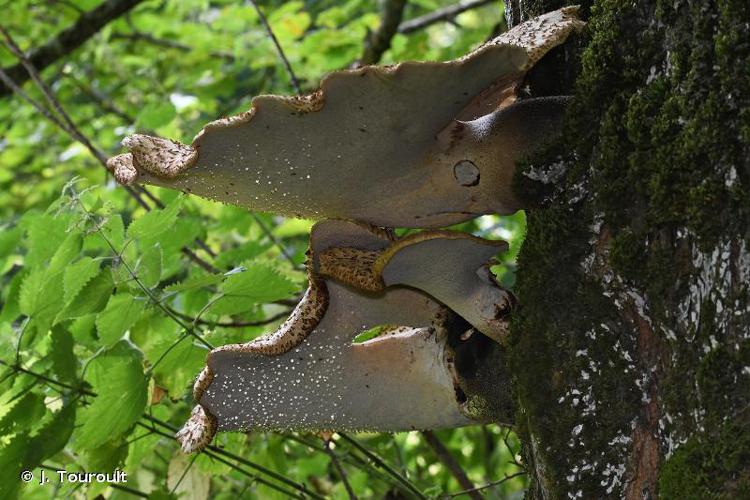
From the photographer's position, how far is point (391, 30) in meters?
4.53

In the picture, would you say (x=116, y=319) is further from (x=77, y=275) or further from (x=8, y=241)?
(x=8, y=241)

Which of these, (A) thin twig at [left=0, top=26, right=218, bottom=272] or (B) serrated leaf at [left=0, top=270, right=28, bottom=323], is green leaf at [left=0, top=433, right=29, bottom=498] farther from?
(A) thin twig at [left=0, top=26, right=218, bottom=272]

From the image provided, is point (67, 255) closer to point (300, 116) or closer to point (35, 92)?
point (300, 116)

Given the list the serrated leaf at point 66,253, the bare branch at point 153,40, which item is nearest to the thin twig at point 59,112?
the serrated leaf at point 66,253

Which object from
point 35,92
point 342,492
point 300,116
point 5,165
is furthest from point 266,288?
point 5,165

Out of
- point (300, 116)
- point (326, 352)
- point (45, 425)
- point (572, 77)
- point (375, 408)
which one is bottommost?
point (45, 425)

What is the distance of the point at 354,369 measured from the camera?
1.64 metres

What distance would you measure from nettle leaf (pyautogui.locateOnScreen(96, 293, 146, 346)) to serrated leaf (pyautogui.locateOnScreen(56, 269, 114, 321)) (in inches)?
2.8

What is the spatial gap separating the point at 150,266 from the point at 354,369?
88 cm

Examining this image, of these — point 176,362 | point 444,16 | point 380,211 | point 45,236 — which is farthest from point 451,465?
point 444,16

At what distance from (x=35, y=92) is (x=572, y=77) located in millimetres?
5103

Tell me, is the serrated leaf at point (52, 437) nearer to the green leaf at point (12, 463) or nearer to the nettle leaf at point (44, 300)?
the green leaf at point (12, 463)

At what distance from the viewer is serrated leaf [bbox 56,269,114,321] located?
2.13 meters

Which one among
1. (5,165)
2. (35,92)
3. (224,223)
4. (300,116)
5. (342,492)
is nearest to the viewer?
(300,116)
